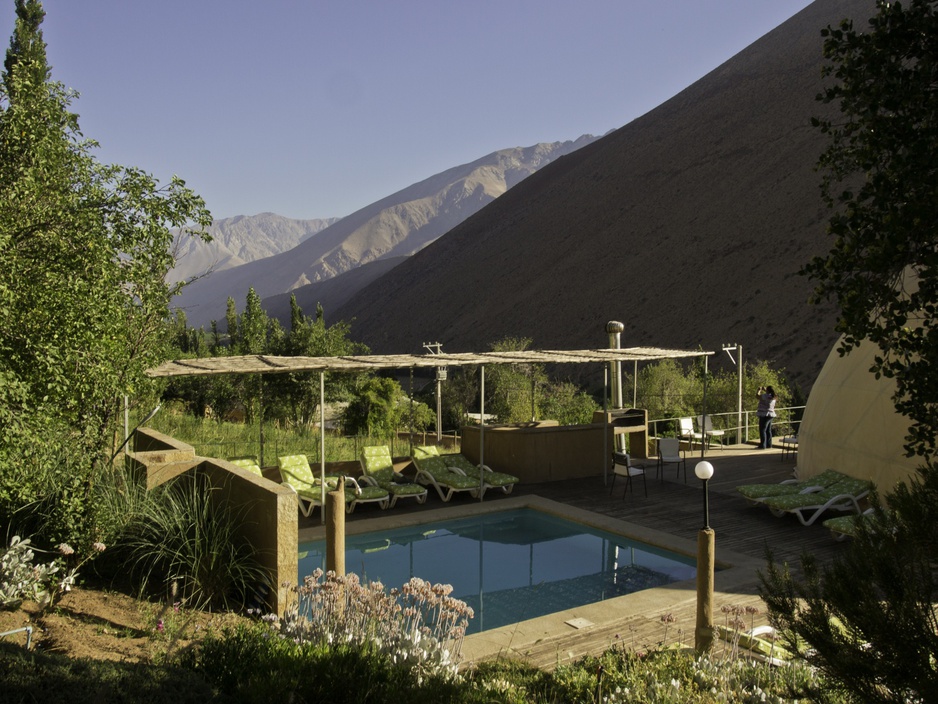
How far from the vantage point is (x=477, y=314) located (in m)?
62.2

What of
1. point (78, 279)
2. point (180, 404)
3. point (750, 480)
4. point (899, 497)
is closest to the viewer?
point (899, 497)

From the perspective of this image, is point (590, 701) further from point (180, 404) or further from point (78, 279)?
point (180, 404)

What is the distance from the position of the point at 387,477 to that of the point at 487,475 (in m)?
1.56

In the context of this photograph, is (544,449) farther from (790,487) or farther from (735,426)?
(735,426)

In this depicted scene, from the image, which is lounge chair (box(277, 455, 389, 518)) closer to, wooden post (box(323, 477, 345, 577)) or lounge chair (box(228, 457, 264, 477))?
lounge chair (box(228, 457, 264, 477))

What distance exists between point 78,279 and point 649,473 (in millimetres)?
10758

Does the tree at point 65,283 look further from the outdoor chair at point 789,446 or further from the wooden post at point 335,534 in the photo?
the outdoor chair at point 789,446

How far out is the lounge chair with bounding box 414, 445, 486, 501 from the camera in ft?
37.4

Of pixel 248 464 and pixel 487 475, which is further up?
pixel 248 464

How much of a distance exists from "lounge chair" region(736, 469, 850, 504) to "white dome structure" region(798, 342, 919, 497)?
43 centimetres

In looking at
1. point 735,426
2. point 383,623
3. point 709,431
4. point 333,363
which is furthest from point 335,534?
point 735,426

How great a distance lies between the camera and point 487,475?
1191 cm

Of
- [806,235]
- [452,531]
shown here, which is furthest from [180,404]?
[806,235]

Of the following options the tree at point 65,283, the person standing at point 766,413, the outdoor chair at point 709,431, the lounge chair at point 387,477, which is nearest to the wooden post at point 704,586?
the tree at point 65,283
